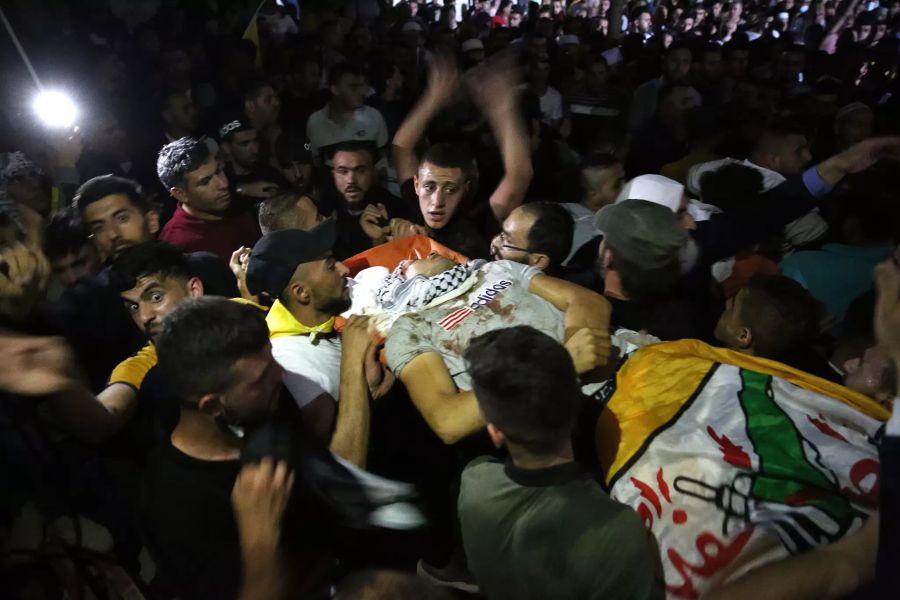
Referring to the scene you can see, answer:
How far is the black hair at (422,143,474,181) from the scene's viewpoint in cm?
334

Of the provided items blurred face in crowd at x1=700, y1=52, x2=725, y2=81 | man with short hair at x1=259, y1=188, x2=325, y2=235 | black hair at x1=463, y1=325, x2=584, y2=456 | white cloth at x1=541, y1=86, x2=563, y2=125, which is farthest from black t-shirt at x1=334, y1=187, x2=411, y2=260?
blurred face in crowd at x1=700, y1=52, x2=725, y2=81

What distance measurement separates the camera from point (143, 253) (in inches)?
97.3

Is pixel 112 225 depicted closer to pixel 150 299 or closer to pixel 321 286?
pixel 150 299

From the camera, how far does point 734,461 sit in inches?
59.0

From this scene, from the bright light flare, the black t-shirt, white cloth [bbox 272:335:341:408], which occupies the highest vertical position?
the bright light flare

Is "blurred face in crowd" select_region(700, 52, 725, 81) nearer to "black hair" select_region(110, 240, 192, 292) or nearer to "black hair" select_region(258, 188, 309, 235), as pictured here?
"black hair" select_region(258, 188, 309, 235)

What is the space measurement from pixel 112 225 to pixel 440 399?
1.83 m

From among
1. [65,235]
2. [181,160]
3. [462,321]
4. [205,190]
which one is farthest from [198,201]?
[462,321]

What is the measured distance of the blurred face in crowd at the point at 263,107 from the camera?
4.67 m

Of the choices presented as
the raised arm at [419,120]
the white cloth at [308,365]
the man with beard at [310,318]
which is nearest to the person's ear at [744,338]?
the man with beard at [310,318]

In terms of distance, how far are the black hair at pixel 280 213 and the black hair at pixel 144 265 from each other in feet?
1.57

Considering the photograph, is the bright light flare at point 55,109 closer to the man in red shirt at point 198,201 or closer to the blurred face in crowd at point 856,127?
the man in red shirt at point 198,201

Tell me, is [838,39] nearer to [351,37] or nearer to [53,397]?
[351,37]

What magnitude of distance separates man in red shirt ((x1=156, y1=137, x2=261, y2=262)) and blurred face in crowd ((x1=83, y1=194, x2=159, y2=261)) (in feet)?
1.20
